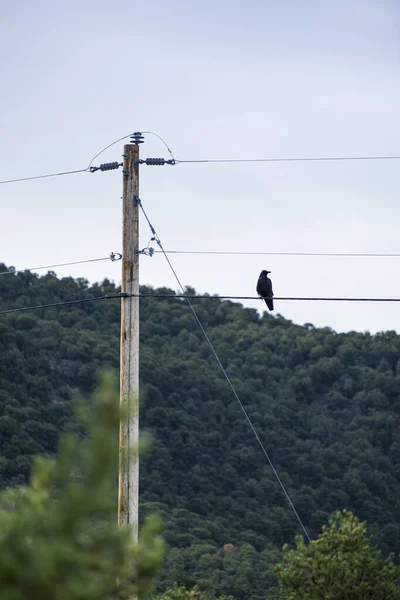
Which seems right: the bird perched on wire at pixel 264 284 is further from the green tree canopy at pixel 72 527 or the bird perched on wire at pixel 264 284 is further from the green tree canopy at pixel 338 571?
the green tree canopy at pixel 72 527

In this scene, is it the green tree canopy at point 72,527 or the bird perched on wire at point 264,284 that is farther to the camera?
the bird perched on wire at point 264,284

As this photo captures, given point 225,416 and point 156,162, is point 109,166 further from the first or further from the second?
point 225,416

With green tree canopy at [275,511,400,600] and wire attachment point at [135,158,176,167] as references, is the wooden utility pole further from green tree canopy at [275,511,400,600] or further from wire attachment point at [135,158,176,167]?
green tree canopy at [275,511,400,600]

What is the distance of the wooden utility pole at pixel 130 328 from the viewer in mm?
9766

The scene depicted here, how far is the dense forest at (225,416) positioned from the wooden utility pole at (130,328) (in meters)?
21.7

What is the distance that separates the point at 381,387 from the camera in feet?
155

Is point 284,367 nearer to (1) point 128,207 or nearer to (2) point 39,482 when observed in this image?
(1) point 128,207

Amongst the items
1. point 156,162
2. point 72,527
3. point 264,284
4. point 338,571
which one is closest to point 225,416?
point 338,571

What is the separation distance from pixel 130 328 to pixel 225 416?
111 feet

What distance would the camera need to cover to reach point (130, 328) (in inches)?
404

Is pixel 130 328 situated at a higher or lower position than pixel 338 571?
higher

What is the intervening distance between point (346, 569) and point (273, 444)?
1648cm

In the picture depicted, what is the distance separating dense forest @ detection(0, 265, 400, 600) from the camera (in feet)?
118

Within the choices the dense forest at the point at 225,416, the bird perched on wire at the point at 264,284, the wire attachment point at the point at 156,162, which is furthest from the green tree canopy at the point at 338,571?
the wire attachment point at the point at 156,162
